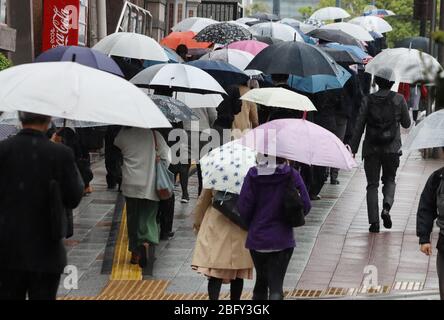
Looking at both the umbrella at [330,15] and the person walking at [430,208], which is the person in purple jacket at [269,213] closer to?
the person walking at [430,208]

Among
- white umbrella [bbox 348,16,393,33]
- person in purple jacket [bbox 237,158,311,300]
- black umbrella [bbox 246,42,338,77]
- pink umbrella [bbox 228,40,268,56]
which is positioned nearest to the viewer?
person in purple jacket [bbox 237,158,311,300]

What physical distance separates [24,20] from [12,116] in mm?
7997

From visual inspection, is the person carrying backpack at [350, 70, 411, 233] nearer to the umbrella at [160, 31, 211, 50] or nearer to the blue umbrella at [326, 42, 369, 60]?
the blue umbrella at [326, 42, 369, 60]

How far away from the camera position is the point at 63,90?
27.9 feet

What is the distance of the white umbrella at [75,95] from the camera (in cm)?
825

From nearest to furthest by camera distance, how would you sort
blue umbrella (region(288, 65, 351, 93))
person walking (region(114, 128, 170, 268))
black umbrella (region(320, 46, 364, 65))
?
person walking (region(114, 128, 170, 268)) → blue umbrella (region(288, 65, 351, 93)) → black umbrella (region(320, 46, 364, 65))

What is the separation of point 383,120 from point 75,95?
6492 mm

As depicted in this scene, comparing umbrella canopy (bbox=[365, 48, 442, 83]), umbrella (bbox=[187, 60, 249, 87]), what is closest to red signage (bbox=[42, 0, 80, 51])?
umbrella (bbox=[187, 60, 249, 87])

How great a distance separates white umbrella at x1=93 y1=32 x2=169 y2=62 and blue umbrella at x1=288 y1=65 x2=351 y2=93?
1.87m

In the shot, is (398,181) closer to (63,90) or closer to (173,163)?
(173,163)

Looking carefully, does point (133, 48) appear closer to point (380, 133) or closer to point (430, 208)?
point (380, 133)

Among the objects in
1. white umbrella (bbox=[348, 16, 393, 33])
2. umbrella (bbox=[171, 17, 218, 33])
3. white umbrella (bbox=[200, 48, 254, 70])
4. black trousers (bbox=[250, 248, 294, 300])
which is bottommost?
white umbrella (bbox=[348, 16, 393, 33])

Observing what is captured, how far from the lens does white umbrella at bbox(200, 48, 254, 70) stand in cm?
→ 1836

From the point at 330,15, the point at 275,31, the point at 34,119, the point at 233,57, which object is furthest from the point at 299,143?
the point at 330,15
